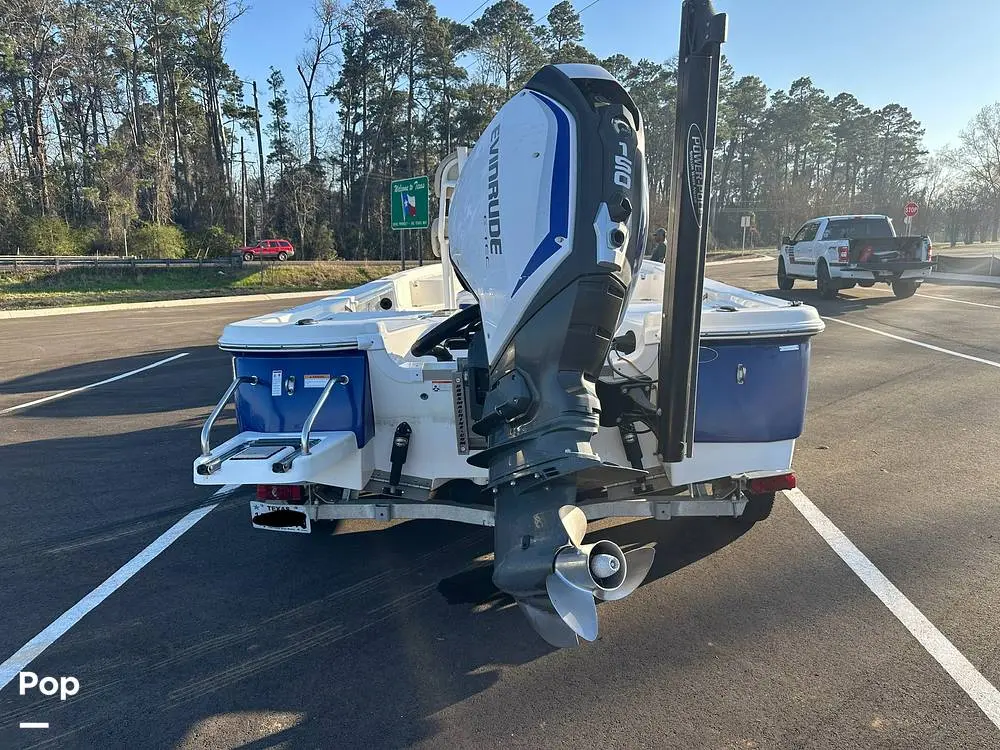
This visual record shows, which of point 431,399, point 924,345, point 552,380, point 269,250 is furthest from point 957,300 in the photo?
point 269,250

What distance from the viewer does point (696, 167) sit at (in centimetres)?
242

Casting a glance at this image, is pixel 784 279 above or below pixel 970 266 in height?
below

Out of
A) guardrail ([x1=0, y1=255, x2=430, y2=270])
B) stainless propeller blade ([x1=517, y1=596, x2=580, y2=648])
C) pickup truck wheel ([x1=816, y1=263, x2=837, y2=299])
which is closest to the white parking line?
stainless propeller blade ([x1=517, y1=596, x2=580, y2=648])

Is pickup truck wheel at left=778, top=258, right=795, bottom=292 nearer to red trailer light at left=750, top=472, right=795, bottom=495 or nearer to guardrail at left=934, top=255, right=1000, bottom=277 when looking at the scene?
guardrail at left=934, top=255, right=1000, bottom=277

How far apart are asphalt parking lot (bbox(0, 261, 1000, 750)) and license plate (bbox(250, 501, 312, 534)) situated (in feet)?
1.53

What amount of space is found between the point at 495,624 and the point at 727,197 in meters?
82.3

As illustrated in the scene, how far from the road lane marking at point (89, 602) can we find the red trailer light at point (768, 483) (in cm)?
341

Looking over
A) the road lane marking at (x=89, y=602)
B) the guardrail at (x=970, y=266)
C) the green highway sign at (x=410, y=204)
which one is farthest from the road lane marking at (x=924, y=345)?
the guardrail at (x=970, y=266)

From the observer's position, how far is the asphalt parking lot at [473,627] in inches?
96.4

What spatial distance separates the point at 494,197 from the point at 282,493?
1.79m

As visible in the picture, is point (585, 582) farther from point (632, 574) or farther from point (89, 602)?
point (89, 602)

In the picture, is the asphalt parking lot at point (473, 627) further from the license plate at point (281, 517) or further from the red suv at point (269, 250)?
the red suv at point (269, 250)

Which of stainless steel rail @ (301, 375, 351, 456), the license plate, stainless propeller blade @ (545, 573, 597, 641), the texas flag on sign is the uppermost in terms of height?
the texas flag on sign

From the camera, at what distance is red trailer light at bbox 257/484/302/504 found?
3233mm
